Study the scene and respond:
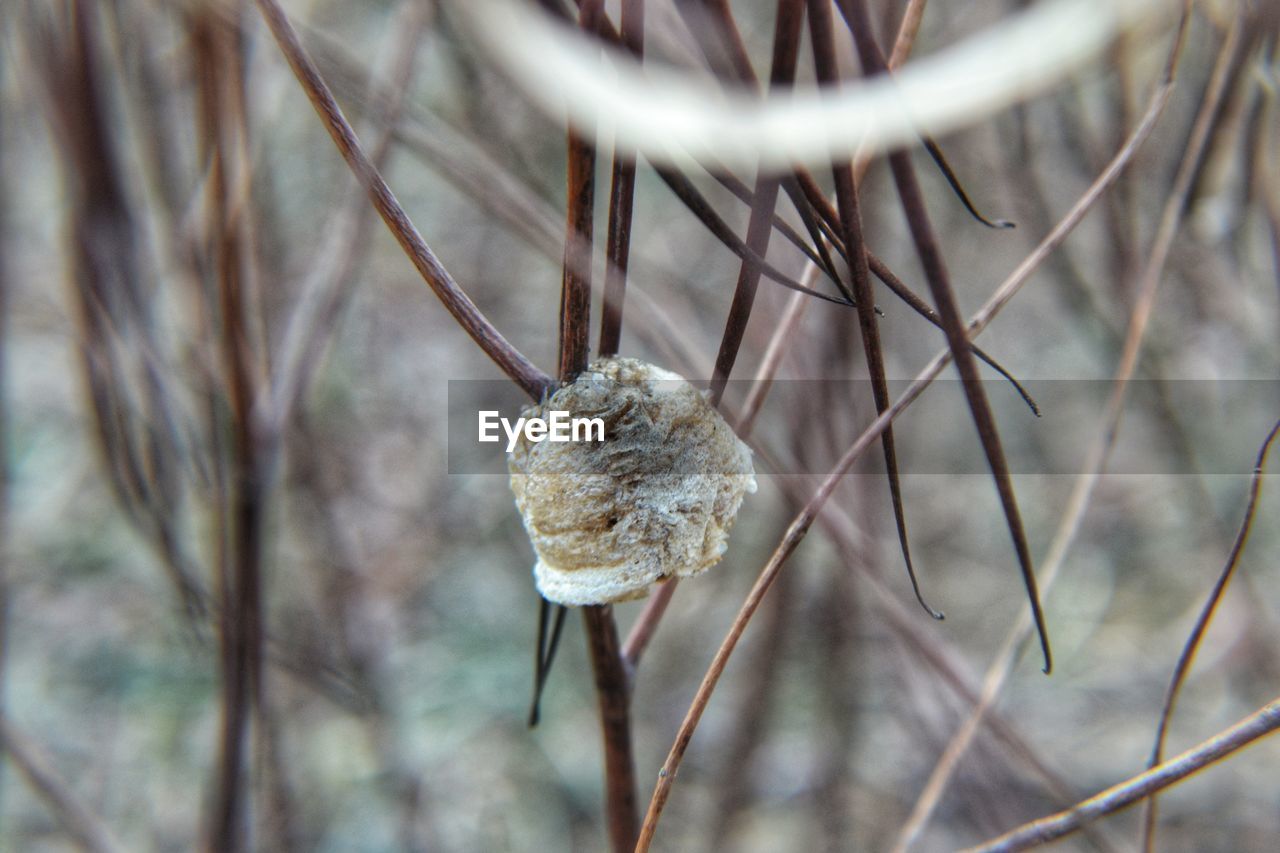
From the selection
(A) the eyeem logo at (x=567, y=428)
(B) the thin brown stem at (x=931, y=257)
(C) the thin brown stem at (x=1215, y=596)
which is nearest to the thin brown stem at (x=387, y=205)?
(A) the eyeem logo at (x=567, y=428)

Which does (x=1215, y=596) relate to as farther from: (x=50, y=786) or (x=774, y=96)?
(x=50, y=786)

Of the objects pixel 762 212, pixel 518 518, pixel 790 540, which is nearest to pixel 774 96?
pixel 762 212

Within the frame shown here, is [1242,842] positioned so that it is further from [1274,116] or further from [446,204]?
[446,204]

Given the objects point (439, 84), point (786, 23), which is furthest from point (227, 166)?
point (439, 84)

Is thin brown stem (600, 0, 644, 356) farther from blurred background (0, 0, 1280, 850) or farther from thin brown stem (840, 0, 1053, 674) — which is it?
blurred background (0, 0, 1280, 850)

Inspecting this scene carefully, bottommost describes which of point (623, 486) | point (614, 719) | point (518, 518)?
point (518, 518)

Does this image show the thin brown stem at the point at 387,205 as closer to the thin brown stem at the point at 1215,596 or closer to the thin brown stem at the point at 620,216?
the thin brown stem at the point at 620,216

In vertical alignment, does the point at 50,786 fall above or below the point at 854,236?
below
